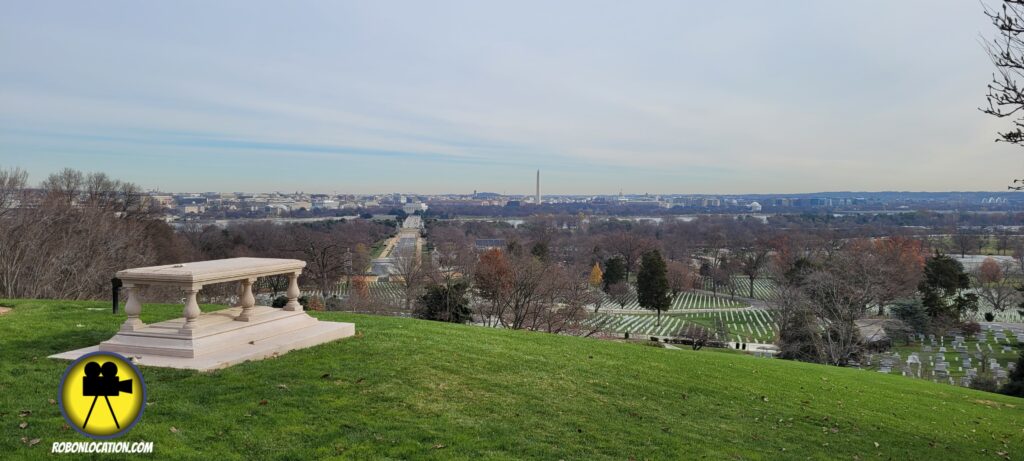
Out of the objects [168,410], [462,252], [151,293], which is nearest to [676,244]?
[462,252]

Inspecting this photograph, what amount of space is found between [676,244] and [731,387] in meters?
91.1

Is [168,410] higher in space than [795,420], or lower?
higher

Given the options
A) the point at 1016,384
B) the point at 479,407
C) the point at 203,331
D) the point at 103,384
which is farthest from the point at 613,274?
the point at 103,384

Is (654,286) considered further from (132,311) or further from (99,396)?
(99,396)

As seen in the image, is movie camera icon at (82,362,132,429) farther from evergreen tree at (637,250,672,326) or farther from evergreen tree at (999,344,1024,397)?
evergreen tree at (637,250,672,326)

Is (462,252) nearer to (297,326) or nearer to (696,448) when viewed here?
(297,326)

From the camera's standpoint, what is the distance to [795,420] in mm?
8180

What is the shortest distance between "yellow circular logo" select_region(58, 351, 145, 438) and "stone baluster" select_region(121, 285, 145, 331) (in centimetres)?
373

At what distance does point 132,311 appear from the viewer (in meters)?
8.18

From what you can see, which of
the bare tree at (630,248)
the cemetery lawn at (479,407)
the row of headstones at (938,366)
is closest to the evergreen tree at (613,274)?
the bare tree at (630,248)

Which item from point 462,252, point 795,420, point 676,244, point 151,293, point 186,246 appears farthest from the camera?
point 676,244

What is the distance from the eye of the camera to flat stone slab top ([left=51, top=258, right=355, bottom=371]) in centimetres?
756

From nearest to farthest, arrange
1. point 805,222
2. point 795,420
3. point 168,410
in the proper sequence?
point 168,410 < point 795,420 < point 805,222

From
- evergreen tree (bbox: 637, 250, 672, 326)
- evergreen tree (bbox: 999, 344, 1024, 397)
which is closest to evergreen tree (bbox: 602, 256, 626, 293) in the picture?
evergreen tree (bbox: 637, 250, 672, 326)
